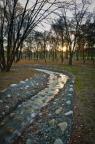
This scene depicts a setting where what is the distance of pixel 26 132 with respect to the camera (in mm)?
7348

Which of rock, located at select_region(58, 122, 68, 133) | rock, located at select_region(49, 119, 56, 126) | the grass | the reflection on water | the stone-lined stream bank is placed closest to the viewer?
the stone-lined stream bank

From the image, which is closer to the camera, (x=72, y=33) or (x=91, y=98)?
(x=91, y=98)

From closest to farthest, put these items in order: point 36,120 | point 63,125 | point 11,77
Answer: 1. point 63,125
2. point 36,120
3. point 11,77

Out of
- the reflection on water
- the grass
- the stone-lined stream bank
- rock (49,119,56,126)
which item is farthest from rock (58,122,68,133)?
the grass

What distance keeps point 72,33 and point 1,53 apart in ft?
79.9

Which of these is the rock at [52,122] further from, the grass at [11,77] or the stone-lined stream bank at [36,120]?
the grass at [11,77]

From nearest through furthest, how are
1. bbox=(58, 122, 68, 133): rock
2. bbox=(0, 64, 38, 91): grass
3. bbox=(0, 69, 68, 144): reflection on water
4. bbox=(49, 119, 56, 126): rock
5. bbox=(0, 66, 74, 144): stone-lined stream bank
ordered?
bbox=(0, 66, 74, 144): stone-lined stream bank < bbox=(0, 69, 68, 144): reflection on water < bbox=(58, 122, 68, 133): rock < bbox=(49, 119, 56, 126): rock < bbox=(0, 64, 38, 91): grass

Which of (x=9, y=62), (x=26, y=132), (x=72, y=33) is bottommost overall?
(x=26, y=132)

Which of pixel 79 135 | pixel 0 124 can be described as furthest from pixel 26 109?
pixel 79 135

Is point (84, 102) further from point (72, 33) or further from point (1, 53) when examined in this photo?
point (72, 33)

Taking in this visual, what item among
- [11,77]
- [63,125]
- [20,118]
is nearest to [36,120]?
[20,118]

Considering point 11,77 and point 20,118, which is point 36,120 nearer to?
point 20,118

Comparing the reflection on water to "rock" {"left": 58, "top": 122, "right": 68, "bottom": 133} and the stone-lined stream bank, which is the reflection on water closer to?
the stone-lined stream bank

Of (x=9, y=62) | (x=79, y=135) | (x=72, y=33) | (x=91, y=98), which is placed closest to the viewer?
(x=79, y=135)
